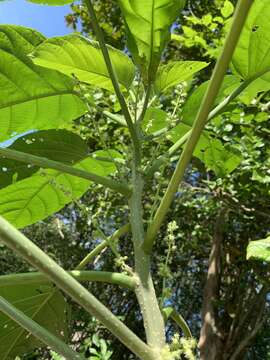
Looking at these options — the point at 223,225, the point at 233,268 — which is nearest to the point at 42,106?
the point at 223,225

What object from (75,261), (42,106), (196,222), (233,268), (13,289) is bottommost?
(75,261)

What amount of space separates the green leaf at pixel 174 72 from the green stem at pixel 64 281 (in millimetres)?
582

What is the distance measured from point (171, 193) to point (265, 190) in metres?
3.18

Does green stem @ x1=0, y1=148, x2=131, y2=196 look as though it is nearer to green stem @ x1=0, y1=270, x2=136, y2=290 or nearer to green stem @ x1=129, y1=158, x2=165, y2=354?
green stem @ x1=129, y1=158, x2=165, y2=354

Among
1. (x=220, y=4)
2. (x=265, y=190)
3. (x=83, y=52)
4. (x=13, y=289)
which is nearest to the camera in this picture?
(x=83, y=52)

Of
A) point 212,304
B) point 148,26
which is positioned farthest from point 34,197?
point 212,304

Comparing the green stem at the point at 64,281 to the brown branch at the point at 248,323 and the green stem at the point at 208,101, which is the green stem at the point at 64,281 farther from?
the brown branch at the point at 248,323

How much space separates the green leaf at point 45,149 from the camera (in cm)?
116

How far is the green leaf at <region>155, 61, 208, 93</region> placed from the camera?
104 centimetres

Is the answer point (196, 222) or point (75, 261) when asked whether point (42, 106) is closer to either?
point (196, 222)

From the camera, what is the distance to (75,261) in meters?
7.68

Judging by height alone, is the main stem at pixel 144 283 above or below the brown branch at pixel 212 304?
above

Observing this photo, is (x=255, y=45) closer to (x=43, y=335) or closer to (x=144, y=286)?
(x=144, y=286)

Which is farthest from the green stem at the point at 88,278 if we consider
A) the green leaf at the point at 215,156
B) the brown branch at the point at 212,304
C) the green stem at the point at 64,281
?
the brown branch at the point at 212,304
